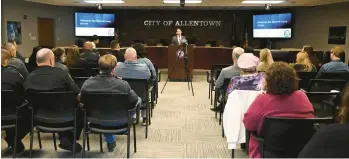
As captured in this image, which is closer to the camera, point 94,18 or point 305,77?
point 305,77

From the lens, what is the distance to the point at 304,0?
36.4 ft

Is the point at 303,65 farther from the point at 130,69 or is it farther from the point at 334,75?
the point at 130,69

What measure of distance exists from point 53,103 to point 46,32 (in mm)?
11840

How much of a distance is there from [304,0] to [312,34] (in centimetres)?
293

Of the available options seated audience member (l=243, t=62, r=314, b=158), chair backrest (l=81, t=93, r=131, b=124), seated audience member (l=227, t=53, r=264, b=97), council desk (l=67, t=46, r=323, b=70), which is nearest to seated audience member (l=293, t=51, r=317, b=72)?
seated audience member (l=227, t=53, r=264, b=97)

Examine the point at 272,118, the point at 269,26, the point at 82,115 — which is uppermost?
the point at 269,26

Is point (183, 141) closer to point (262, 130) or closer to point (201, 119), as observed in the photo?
point (201, 119)

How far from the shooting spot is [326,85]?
15.6 feet

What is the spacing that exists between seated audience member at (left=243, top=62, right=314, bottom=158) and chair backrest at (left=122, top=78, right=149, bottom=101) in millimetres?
2230

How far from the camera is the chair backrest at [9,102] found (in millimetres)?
3559

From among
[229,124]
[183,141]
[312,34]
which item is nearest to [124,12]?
[312,34]

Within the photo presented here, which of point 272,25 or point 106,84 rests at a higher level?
point 272,25

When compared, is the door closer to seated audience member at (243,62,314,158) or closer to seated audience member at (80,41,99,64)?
seated audience member at (80,41,99,64)

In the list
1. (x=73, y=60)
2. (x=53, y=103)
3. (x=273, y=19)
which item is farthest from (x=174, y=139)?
(x=273, y=19)
